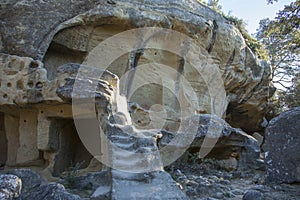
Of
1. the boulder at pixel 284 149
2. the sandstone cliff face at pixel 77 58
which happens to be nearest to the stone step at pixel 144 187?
the boulder at pixel 284 149

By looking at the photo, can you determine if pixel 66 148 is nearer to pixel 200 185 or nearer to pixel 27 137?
pixel 27 137

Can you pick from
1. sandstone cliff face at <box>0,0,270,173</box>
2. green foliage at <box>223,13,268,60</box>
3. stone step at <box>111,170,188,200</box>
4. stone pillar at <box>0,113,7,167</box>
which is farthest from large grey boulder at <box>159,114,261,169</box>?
green foliage at <box>223,13,268,60</box>

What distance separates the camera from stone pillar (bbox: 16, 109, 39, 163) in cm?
732

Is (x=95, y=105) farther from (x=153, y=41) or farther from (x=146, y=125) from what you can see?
(x=153, y=41)

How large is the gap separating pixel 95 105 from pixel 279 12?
3.86m

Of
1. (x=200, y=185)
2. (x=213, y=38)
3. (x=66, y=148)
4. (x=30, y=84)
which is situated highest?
(x=213, y=38)

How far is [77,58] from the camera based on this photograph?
9242 millimetres

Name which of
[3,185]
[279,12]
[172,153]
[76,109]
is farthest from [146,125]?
[3,185]

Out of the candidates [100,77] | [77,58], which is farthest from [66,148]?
[77,58]

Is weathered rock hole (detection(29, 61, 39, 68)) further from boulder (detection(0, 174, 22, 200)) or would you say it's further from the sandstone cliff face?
boulder (detection(0, 174, 22, 200))

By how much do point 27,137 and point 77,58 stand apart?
9.22 feet

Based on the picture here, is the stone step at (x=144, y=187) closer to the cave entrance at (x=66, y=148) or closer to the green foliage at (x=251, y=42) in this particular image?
the cave entrance at (x=66, y=148)

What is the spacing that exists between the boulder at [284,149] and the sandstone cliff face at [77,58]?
9.87 ft

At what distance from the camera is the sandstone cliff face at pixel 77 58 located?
269 inches
